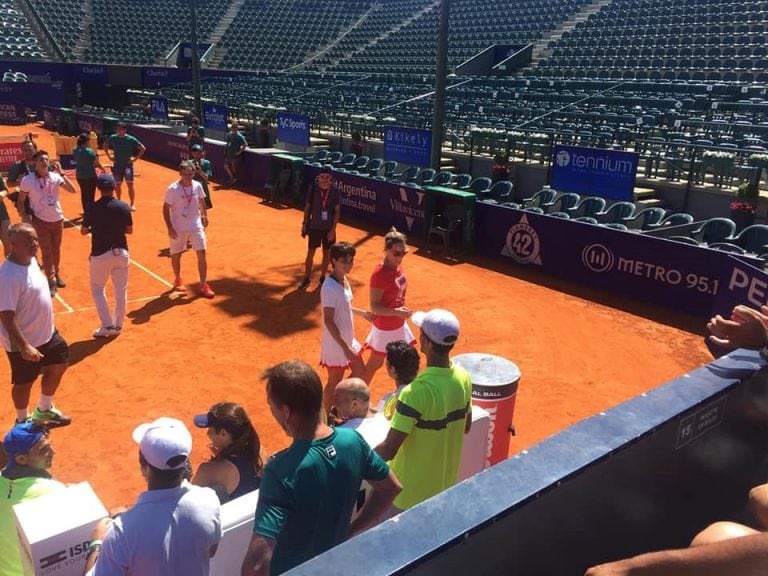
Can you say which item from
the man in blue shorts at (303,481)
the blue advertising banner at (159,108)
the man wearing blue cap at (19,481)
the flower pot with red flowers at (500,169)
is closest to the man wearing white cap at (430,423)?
the man in blue shorts at (303,481)

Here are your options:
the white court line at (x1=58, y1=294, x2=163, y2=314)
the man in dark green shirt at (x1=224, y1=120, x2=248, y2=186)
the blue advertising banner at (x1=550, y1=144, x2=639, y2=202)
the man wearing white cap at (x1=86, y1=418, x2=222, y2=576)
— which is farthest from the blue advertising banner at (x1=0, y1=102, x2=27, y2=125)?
the man wearing white cap at (x1=86, y1=418, x2=222, y2=576)

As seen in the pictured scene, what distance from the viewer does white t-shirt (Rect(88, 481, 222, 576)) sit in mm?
2717

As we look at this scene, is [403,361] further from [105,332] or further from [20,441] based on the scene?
[105,332]

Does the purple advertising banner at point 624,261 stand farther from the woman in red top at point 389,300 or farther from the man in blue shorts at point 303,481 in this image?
the man in blue shorts at point 303,481

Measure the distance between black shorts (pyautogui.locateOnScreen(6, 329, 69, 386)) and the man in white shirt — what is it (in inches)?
159

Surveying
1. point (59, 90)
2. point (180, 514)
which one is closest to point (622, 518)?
point (180, 514)

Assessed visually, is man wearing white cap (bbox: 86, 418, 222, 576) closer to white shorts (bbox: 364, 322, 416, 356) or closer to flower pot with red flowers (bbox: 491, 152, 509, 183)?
white shorts (bbox: 364, 322, 416, 356)

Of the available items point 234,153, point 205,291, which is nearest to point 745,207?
point 205,291

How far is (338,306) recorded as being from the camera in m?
5.95

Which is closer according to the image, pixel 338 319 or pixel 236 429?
pixel 236 429

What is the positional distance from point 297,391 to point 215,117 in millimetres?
26953

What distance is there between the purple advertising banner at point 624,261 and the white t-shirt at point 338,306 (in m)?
5.84

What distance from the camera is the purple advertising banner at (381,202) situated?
49.7 feet

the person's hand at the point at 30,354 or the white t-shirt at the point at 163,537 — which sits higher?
the white t-shirt at the point at 163,537
